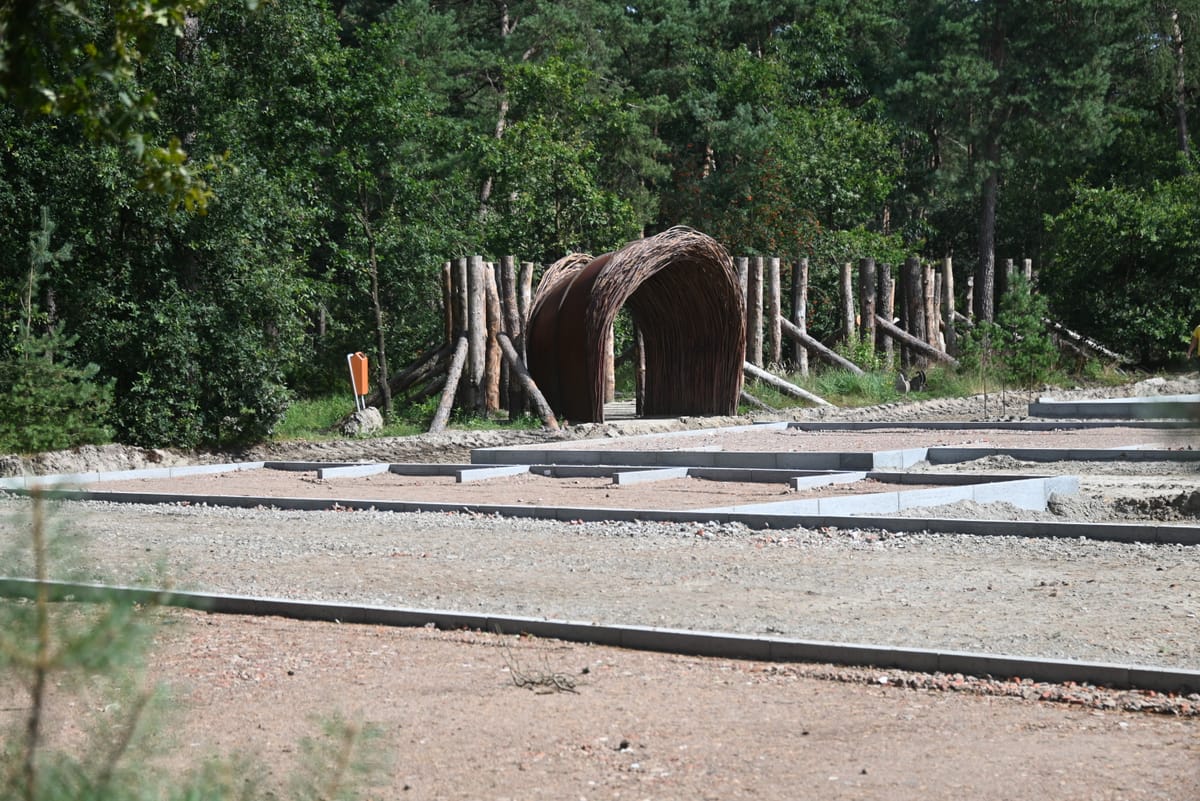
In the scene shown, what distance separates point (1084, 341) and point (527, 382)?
44.3ft

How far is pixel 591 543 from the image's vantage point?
9.57 meters

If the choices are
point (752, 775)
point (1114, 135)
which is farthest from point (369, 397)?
point (1114, 135)

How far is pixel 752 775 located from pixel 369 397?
61.1 ft

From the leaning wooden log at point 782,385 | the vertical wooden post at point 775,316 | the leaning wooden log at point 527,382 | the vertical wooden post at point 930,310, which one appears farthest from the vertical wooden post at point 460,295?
the vertical wooden post at point 930,310

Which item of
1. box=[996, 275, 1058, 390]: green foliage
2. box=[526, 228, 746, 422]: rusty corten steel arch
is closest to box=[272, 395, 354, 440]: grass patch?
box=[526, 228, 746, 422]: rusty corten steel arch

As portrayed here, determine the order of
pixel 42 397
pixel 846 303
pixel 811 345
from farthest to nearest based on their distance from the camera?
pixel 846 303 → pixel 811 345 → pixel 42 397

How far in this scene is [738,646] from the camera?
609cm

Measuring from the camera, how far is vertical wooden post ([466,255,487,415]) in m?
19.7

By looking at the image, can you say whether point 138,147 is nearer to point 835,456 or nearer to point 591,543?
point 591,543

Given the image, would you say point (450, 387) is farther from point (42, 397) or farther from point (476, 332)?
point (42, 397)

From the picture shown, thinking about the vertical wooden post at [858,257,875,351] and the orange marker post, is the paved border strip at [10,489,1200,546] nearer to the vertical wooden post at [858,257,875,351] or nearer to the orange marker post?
the orange marker post

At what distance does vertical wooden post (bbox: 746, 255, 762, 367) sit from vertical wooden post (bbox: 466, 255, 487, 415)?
5381mm

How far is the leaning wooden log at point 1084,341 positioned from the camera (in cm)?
2716

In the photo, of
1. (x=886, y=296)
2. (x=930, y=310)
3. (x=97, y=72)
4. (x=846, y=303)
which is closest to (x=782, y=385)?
(x=846, y=303)
